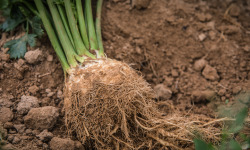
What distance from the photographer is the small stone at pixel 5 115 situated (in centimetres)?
153

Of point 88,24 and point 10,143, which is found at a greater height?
point 88,24

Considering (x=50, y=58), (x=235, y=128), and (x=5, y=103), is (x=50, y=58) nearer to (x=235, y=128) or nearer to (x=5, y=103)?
(x=5, y=103)

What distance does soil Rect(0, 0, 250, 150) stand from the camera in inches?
69.3

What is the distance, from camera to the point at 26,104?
63.5 inches

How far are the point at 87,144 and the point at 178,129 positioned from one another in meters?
0.66

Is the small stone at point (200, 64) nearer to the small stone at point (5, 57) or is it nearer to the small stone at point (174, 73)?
the small stone at point (174, 73)

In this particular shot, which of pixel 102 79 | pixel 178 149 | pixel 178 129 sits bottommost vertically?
pixel 178 149

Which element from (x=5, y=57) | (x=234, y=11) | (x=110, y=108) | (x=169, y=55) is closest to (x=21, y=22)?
(x=5, y=57)

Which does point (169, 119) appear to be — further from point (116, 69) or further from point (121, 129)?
point (116, 69)

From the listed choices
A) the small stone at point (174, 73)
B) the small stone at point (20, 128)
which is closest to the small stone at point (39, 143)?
the small stone at point (20, 128)

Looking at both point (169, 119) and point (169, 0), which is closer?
point (169, 119)

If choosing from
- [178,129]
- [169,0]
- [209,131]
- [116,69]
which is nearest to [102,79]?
[116,69]

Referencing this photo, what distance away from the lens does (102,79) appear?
1.53m

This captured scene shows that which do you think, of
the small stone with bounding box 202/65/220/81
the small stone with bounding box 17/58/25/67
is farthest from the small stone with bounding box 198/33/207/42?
the small stone with bounding box 17/58/25/67
